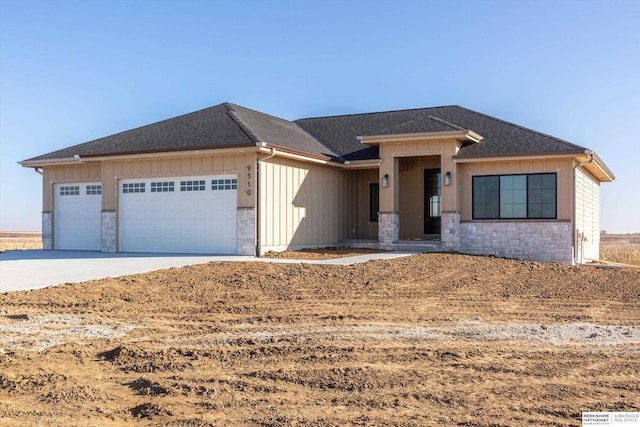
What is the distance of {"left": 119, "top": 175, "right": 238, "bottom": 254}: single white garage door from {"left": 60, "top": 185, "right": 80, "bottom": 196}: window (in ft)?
9.34

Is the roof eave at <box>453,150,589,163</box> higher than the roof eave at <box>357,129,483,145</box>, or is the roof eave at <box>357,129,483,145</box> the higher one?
the roof eave at <box>357,129,483,145</box>

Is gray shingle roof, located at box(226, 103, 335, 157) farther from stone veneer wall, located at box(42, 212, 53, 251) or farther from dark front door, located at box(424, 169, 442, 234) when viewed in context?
stone veneer wall, located at box(42, 212, 53, 251)

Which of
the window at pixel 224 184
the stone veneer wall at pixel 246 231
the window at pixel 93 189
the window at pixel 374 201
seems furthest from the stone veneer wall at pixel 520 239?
the window at pixel 93 189

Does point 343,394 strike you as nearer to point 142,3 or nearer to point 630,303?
point 630,303

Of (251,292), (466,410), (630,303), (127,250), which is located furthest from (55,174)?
(466,410)

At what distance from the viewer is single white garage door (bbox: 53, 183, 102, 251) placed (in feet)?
69.8

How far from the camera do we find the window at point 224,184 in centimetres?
1786

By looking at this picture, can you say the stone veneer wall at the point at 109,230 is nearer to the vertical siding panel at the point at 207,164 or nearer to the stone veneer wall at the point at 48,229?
the stone veneer wall at the point at 48,229

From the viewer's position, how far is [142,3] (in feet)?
63.2

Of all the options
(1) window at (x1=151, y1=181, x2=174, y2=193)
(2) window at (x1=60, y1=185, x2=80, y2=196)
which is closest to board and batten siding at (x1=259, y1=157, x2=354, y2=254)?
(1) window at (x1=151, y1=181, x2=174, y2=193)

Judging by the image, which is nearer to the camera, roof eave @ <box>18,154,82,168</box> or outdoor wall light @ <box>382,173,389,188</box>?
outdoor wall light @ <box>382,173,389,188</box>

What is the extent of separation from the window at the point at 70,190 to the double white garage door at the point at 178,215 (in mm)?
2814

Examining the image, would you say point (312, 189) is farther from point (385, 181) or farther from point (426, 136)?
point (426, 136)

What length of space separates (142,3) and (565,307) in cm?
1576
